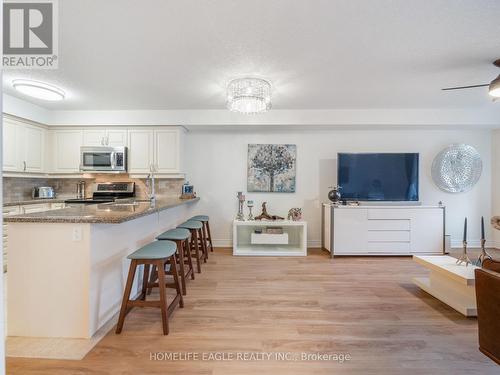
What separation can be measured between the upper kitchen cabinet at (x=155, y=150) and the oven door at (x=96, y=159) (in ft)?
1.01

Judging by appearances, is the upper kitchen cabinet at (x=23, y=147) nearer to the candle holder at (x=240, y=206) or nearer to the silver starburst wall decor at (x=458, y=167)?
the candle holder at (x=240, y=206)

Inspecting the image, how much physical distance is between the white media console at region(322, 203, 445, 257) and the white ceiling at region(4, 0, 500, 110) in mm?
1678

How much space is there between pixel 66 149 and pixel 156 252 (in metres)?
3.41

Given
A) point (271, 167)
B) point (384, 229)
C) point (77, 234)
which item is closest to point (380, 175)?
point (384, 229)

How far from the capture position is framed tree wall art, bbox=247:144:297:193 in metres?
4.46

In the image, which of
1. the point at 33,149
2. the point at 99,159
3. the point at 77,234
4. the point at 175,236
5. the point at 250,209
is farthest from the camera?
the point at 250,209

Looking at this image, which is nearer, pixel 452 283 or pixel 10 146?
pixel 452 283

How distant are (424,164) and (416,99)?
1.46m

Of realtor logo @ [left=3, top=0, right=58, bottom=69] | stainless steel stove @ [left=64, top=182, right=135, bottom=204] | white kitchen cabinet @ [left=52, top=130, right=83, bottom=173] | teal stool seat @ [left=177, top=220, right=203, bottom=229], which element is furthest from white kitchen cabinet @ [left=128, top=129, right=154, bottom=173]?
realtor logo @ [left=3, top=0, right=58, bottom=69]

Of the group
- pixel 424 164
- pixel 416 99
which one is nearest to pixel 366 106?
pixel 416 99

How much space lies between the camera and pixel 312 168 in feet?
14.7

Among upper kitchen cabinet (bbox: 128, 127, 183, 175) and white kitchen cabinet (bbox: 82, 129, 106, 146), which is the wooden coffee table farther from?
white kitchen cabinet (bbox: 82, 129, 106, 146)

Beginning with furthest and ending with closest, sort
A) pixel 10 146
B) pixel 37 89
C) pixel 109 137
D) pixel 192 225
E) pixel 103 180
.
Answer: pixel 103 180
pixel 109 137
pixel 10 146
pixel 192 225
pixel 37 89

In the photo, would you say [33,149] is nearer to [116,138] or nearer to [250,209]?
[116,138]
